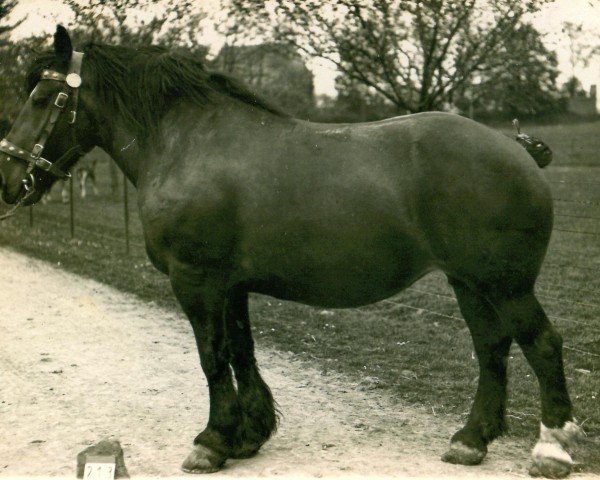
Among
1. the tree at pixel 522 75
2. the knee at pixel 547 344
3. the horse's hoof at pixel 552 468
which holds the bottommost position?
the horse's hoof at pixel 552 468

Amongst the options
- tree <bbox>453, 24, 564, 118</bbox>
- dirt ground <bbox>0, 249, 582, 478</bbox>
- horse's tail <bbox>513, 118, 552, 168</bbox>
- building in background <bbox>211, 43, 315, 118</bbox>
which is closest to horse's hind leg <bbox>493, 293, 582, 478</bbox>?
dirt ground <bbox>0, 249, 582, 478</bbox>

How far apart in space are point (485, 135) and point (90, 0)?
644cm

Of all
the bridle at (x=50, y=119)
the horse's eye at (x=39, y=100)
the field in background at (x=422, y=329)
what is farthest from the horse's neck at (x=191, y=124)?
the field in background at (x=422, y=329)

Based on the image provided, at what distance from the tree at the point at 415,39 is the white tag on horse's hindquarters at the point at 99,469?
3995 mm

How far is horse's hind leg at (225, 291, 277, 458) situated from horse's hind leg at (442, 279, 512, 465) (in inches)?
42.4

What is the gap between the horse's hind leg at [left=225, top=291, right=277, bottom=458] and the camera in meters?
4.05

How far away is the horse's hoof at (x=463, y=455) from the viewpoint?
3.80 m

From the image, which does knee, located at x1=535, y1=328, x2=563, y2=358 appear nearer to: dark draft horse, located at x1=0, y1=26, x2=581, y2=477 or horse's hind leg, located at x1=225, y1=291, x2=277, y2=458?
dark draft horse, located at x1=0, y1=26, x2=581, y2=477

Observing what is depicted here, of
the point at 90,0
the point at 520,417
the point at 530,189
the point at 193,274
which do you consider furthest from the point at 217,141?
the point at 90,0

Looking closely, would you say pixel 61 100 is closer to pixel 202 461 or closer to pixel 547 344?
pixel 202 461

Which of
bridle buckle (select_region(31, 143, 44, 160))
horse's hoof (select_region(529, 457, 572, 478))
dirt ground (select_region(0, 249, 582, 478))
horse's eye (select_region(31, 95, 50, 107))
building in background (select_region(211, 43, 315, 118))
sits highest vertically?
building in background (select_region(211, 43, 315, 118))

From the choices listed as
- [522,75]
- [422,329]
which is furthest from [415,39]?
[422,329]

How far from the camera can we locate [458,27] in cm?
588

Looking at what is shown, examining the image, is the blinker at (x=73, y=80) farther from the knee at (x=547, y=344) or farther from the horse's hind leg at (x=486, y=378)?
the knee at (x=547, y=344)
